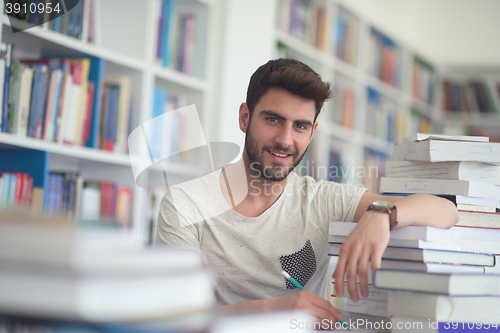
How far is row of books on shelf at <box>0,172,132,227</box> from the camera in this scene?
158cm

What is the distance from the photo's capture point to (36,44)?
172 centimetres

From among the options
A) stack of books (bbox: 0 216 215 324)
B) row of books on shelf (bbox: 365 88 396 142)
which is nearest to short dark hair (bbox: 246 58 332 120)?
stack of books (bbox: 0 216 215 324)

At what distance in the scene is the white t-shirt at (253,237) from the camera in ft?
3.80

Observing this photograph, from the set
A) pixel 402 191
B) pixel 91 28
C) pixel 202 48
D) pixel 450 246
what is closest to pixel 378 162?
pixel 202 48

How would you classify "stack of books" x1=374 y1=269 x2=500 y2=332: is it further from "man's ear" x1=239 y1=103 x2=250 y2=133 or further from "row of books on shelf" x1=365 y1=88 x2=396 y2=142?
"row of books on shelf" x1=365 y1=88 x2=396 y2=142

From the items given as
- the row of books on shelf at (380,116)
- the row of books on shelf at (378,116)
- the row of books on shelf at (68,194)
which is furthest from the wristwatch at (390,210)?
the row of books on shelf at (380,116)

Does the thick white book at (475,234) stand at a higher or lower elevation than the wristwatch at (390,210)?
lower

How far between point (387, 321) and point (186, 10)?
77.6 inches

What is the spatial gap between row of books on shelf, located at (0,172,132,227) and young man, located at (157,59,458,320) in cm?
45

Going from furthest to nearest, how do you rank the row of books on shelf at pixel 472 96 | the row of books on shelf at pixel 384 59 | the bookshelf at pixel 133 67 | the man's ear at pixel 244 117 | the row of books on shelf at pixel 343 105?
the row of books on shelf at pixel 472 96, the row of books on shelf at pixel 384 59, the row of books on shelf at pixel 343 105, the bookshelf at pixel 133 67, the man's ear at pixel 244 117

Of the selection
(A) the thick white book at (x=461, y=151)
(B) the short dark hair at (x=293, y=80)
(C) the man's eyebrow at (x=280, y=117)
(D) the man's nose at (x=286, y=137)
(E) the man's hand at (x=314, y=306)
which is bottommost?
(E) the man's hand at (x=314, y=306)

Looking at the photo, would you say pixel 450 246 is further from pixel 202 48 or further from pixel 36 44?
pixel 202 48

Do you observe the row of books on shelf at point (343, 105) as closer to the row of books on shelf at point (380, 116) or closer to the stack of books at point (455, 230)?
the row of books on shelf at point (380, 116)

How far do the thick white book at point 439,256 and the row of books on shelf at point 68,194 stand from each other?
101cm
